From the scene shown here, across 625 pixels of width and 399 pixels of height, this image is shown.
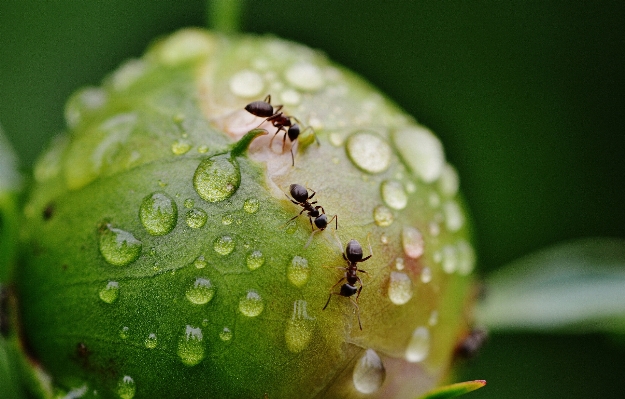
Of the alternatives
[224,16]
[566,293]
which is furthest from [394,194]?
[566,293]

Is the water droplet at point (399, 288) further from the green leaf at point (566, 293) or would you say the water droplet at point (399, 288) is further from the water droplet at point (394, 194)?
the green leaf at point (566, 293)

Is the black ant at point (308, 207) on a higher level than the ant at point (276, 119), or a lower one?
lower

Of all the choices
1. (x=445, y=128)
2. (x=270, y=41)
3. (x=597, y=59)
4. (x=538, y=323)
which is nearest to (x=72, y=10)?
(x=270, y=41)

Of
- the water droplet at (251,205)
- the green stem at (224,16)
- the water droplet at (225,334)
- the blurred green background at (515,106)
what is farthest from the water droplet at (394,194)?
the blurred green background at (515,106)

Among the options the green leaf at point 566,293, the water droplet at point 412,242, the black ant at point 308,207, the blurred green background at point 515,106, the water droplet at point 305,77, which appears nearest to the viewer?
the black ant at point 308,207

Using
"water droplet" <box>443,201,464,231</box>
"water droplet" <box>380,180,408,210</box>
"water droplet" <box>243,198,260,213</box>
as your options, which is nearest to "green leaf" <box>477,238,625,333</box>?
"water droplet" <box>443,201,464,231</box>

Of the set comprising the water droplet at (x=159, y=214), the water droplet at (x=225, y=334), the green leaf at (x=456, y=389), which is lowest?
the water droplet at (x=225, y=334)

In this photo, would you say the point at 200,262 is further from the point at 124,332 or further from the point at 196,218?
the point at 124,332
